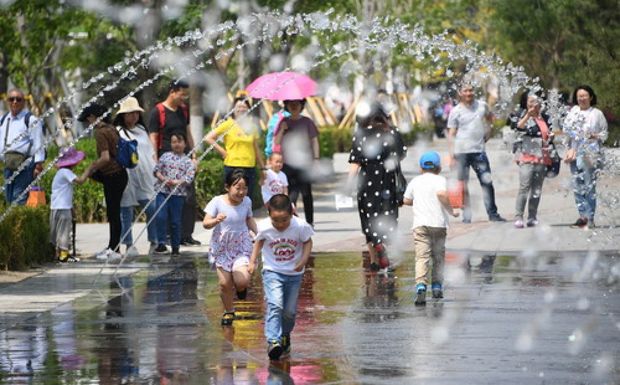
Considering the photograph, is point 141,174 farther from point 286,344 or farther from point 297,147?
point 286,344

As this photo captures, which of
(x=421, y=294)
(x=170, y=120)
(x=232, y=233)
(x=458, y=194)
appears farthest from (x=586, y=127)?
(x=232, y=233)

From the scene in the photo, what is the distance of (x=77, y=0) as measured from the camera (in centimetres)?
2448

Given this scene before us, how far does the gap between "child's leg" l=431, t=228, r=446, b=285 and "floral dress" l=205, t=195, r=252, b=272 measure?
172cm

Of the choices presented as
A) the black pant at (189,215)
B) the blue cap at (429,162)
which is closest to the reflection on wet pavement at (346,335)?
the blue cap at (429,162)

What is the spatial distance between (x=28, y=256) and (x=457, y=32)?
42006 millimetres

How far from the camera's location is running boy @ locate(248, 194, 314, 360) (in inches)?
389

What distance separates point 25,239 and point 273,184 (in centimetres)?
278

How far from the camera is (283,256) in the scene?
33.0ft

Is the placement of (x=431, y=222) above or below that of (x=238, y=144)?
below

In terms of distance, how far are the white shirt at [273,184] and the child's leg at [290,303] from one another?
21.1ft

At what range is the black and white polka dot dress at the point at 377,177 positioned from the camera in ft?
48.8

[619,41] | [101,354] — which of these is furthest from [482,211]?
[101,354]

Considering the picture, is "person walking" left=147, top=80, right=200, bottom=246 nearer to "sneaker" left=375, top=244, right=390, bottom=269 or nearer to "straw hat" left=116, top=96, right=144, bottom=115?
"straw hat" left=116, top=96, right=144, bottom=115

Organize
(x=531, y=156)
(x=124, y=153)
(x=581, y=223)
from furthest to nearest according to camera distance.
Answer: (x=531, y=156) < (x=581, y=223) < (x=124, y=153)
